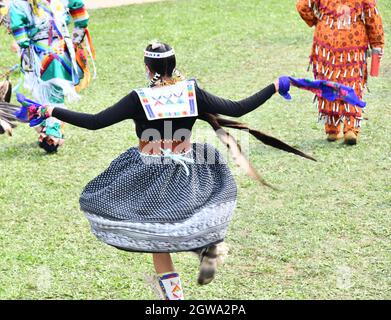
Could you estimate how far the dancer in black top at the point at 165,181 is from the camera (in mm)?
4695

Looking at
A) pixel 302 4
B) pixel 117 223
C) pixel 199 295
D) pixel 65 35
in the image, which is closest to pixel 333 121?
pixel 302 4

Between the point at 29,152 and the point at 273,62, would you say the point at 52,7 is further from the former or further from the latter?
the point at 273,62

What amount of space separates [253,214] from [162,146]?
2.07 meters

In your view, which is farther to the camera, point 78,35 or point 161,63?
point 78,35

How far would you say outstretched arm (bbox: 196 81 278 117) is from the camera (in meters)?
4.89

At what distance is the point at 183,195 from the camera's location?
4.75m

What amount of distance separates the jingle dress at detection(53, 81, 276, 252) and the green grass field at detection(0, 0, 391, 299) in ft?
2.62

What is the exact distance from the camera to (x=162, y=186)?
4797 mm

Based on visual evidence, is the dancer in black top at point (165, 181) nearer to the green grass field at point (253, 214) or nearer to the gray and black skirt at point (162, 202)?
the gray and black skirt at point (162, 202)

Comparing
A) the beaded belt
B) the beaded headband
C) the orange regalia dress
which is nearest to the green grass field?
the orange regalia dress

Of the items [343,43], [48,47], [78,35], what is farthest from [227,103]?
[78,35]

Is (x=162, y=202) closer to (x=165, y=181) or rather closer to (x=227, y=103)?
(x=165, y=181)

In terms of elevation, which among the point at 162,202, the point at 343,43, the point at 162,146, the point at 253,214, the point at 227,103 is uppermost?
the point at 227,103

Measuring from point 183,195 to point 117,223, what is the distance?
1.35ft
